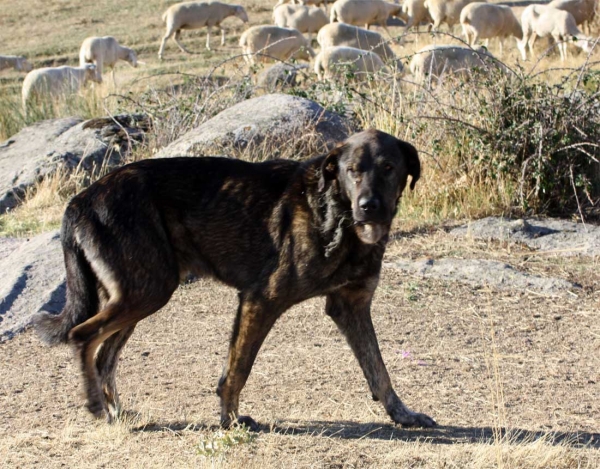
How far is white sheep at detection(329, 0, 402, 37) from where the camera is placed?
103ft

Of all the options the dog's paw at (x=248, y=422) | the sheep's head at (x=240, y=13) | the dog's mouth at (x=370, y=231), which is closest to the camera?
the dog's mouth at (x=370, y=231)

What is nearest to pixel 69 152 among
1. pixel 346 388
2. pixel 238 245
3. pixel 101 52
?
pixel 346 388

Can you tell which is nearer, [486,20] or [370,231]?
[370,231]

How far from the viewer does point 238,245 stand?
4879 millimetres

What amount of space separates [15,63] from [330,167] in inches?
958

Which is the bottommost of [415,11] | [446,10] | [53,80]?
[415,11]

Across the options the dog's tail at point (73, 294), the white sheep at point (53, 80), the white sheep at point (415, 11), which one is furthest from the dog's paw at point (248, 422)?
the white sheep at point (415, 11)

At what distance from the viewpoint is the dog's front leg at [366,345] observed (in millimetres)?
4917

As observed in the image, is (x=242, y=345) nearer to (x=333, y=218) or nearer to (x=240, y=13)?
(x=333, y=218)

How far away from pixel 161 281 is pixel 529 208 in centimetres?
502

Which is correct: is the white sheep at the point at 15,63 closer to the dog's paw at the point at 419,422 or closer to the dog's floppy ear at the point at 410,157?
the dog's floppy ear at the point at 410,157

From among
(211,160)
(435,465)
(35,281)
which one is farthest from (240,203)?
(35,281)

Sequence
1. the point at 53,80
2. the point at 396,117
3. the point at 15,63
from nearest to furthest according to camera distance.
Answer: the point at 396,117 → the point at 53,80 → the point at 15,63

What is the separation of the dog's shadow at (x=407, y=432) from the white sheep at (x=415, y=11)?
28.2 m
